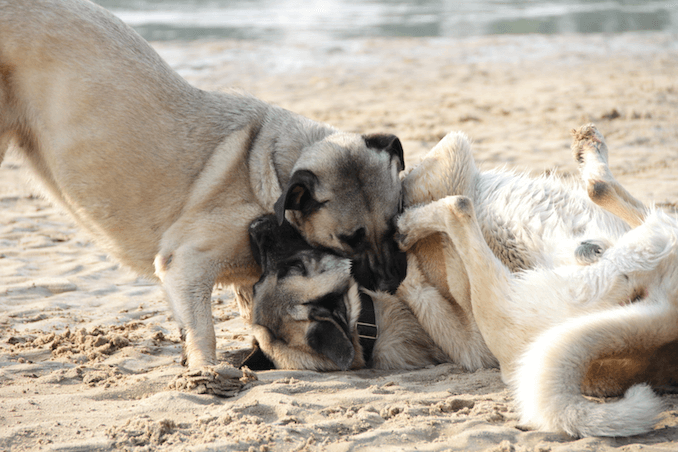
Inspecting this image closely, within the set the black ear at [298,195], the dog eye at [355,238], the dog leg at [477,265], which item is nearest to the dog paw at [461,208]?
the dog leg at [477,265]

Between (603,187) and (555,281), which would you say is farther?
(603,187)

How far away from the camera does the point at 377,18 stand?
24.5 metres

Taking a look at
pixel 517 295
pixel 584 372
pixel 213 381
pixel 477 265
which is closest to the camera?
pixel 584 372

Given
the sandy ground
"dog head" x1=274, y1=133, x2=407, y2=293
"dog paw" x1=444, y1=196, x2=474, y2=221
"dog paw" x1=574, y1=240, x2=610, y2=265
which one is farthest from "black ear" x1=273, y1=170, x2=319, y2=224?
"dog paw" x1=574, y1=240, x2=610, y2=265

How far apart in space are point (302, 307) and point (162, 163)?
149 centimetres

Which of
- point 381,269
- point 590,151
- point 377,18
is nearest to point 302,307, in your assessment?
point 381,269

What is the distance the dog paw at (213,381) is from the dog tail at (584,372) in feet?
4.78

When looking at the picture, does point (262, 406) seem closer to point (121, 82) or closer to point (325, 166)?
point (325, 166)

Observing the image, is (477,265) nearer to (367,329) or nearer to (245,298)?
(367,329)

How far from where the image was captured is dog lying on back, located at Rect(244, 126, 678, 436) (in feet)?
9.00

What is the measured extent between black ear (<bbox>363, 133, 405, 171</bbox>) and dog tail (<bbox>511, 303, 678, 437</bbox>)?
180 centimetres

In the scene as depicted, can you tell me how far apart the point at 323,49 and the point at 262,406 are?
15.2 meters

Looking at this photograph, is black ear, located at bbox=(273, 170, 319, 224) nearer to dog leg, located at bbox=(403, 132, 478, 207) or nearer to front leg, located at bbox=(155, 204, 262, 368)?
front leg, located at bbox=(155, 204, 262, 368)

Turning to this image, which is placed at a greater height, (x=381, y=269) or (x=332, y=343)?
(x=381, y=269)
